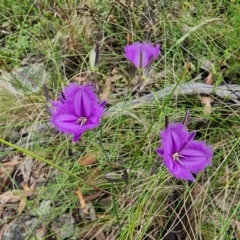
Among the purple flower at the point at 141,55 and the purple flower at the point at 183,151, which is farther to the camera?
the purple flower at the point at 141,55

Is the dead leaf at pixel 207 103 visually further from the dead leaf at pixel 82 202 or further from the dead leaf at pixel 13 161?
the dead leaf at pixel 13 161

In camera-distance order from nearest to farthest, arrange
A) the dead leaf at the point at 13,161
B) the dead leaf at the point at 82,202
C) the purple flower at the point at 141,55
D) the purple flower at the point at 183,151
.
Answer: the purple flower at the point at 183,151 → the purple flower at the point at 141,55 → the dead leaf at the point at 82,202 → the dead leaf at the point at 13,161

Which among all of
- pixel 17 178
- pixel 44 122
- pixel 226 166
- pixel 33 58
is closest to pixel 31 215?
pixel 17 178

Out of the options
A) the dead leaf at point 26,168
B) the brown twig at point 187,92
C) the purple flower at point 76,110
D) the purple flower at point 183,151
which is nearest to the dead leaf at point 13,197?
the dead leaf at point 26,168

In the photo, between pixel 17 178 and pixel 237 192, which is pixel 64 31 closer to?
pixel 17 178

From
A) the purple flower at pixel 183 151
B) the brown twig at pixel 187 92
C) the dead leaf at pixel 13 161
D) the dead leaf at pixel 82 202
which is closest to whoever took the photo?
the purple flower at pixel 183 151

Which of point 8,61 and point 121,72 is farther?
point 8,61
